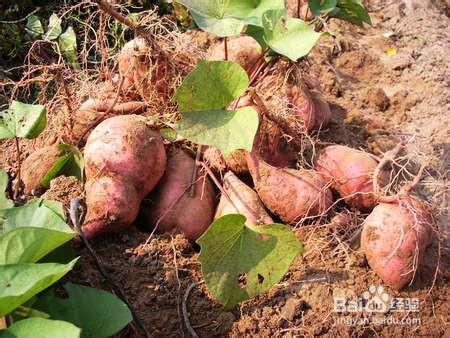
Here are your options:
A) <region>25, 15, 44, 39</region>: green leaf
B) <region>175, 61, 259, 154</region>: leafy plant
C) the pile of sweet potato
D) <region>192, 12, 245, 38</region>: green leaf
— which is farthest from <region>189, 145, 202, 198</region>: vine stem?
<region>25, 15, 44, 39</region>: green leaf

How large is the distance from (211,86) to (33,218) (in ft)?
1.63

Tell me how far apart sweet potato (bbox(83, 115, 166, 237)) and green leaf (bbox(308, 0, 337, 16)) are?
59 centimetres

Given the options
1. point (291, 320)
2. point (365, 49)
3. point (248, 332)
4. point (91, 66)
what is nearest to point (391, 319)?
point (291, 320)

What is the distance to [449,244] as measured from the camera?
5.08 ft

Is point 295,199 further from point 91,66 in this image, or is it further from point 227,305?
point 91,66

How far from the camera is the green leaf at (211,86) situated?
1.29 meters

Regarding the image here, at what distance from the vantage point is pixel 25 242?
1011mm

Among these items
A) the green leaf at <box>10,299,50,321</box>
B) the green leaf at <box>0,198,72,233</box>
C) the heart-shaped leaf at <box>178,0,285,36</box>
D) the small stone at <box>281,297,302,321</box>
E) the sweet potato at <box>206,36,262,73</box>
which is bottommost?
the small stone at <box>281,297,302,321</box>

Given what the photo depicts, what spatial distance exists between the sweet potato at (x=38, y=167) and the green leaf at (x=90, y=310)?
0.49 m

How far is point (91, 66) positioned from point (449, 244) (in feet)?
4.90

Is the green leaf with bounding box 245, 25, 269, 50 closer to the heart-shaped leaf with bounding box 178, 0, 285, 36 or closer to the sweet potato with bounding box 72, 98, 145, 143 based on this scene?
the heart-shaped leaf with bounding box 178, 0, 285, 36

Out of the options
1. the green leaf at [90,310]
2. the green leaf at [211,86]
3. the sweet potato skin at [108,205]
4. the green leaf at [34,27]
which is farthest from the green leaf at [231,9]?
the green leaf at [34,27]

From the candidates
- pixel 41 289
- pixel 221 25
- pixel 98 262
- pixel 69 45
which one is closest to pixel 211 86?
pixel 221 25

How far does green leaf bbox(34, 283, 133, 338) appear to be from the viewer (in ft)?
3.44
